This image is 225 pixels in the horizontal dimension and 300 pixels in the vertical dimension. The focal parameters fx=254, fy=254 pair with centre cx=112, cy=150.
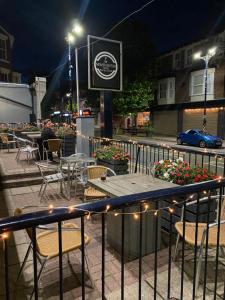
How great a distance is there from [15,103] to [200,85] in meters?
17.8

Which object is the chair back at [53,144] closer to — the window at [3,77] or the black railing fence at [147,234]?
the black railing fence at [147,234]

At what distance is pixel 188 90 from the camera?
2719cm

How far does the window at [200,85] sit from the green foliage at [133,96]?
14.6ft

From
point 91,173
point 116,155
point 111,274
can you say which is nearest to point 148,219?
point 111,274

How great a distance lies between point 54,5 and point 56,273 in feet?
50.8

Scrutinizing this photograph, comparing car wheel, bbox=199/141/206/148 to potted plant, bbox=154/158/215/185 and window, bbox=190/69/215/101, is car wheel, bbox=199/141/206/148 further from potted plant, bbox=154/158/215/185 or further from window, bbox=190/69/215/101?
potted plant, bbox=154/158/215/185

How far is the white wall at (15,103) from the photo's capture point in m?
21.3

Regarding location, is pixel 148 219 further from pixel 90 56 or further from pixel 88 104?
pixel 88 104

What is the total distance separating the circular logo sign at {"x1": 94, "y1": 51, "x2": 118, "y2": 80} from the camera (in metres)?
7.82

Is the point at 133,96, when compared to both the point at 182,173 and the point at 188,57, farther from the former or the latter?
the point at 182,173

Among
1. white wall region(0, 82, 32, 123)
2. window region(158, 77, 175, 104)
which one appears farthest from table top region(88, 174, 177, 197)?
window region(158, 77, 175, 104)

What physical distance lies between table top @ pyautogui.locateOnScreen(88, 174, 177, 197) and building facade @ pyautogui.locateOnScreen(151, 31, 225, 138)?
759 inches

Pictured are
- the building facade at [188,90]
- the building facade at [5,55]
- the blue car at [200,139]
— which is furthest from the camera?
the building facade at [5,55]

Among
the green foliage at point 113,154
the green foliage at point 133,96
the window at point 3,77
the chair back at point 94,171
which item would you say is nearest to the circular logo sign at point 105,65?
the green foliage at point 113,154
